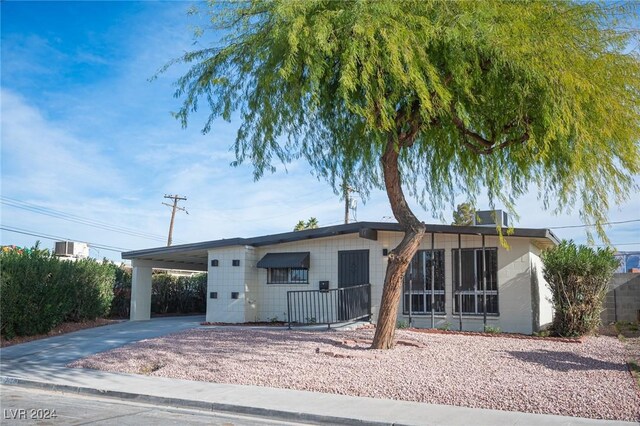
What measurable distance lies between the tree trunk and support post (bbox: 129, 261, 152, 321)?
36.7 feet

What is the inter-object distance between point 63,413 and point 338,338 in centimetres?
622

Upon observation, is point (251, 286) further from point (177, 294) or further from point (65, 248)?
point (65, 248)

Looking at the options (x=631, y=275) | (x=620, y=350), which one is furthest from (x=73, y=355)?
(x=631, y=275)

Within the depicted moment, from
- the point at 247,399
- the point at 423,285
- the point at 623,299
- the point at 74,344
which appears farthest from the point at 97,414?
the point at 623,299

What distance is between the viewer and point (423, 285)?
16.0 meters

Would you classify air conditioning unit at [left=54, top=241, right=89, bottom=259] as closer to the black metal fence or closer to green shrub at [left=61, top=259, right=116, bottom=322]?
green shrub at [left=61, top=259, right=116, bottom=322]

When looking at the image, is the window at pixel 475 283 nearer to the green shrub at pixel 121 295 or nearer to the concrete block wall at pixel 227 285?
the concrete block wall at pixel 227 285

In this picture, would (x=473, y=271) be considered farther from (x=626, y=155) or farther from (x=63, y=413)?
(x=63, y=413)

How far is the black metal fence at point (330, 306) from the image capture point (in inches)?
618

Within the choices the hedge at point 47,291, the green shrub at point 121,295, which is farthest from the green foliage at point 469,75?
the green shrub at point 121,295

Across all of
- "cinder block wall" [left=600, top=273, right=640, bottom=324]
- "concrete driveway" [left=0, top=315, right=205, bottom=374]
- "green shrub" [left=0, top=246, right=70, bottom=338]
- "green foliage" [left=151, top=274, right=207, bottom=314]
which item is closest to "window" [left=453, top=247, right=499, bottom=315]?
"cinder block wall" [left=600, top=273, right=640, bottom=324]

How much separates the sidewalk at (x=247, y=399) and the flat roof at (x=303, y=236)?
6187mm

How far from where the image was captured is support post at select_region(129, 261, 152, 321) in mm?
19406

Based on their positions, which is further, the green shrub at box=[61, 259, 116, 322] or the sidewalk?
the green shrub at box=[61, 259, 116, 322]
